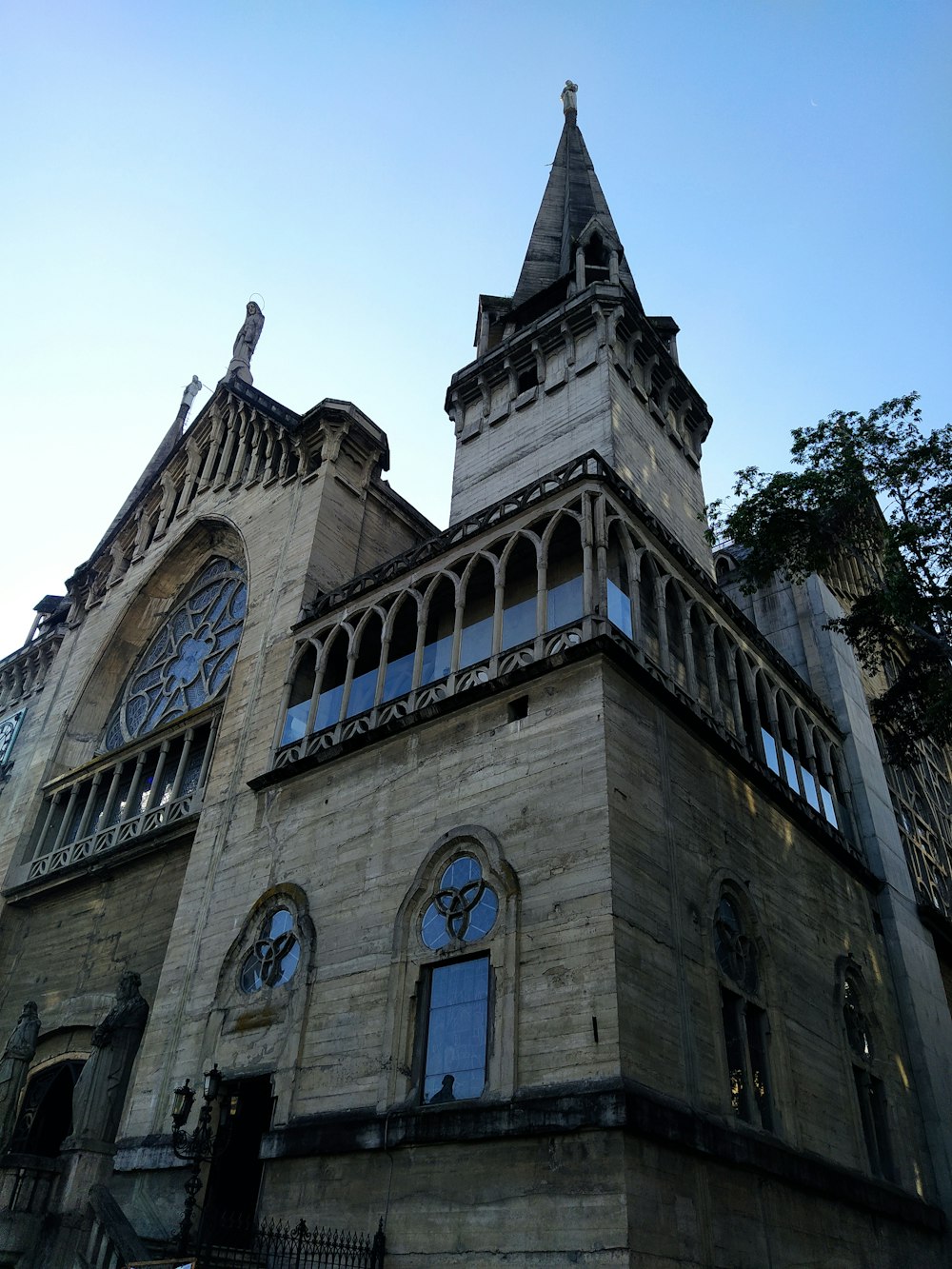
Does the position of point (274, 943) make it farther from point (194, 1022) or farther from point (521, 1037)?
point (521, 1037)

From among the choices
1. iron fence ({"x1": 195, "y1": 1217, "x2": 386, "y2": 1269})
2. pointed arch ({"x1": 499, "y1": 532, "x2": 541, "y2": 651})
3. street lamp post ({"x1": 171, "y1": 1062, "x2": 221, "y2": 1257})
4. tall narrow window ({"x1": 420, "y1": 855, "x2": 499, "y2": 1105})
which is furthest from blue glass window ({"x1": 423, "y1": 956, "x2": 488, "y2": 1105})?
pointed arch ({"x1": 499, "y1": 532, "x2": 541, "y2": 651})

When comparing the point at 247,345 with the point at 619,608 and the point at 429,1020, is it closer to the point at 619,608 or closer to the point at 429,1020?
the point at 619,608

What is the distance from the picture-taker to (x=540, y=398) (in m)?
27.0

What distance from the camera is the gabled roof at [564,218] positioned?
109 ft

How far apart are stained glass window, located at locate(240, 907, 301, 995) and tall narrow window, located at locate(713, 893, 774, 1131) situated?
286 inches

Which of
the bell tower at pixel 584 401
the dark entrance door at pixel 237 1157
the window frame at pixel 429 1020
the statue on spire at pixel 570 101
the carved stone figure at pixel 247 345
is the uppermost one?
the statue on spire at pixel 570 101

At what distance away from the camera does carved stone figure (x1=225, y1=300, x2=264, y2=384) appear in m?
35.4

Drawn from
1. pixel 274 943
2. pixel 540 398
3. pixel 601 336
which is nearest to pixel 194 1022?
pixel 274 943

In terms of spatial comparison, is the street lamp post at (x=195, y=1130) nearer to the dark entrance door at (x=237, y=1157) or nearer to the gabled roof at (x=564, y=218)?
the dark entrance door at (x=237, y=1157)

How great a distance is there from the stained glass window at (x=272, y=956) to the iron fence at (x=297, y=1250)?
3.91 m

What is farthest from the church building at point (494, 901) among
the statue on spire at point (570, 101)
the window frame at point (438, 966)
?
the statue on spire at point (570, 101)

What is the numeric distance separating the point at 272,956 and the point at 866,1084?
11616mm

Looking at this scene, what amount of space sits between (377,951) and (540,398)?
16.8 metres

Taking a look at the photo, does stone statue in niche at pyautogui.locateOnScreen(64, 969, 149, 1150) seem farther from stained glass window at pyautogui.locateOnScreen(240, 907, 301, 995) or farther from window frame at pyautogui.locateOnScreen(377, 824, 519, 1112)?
window frame at pyautogui.locateOnScreen(377, 824, 519, 1112)
